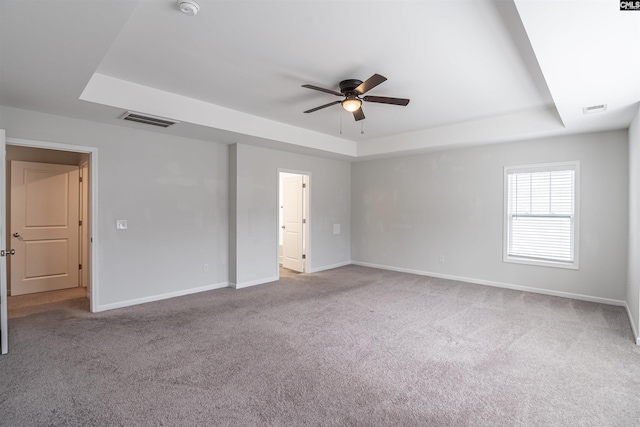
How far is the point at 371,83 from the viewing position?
10.1 feet

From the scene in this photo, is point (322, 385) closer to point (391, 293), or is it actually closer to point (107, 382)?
point (107, 382)

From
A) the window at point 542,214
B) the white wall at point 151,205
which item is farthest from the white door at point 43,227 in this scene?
the window at point 542,214

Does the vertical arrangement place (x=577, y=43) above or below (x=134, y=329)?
above

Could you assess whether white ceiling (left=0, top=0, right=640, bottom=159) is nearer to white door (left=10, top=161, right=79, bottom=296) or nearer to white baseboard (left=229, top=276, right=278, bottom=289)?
white door (left=10, top=161, right=79, bottom=296)

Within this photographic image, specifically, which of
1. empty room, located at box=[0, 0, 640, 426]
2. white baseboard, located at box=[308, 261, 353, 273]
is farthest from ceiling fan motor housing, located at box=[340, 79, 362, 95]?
white baseboard, located at box=[308, 261, 353, 273]

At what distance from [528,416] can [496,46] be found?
284cm

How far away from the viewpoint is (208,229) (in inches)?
206

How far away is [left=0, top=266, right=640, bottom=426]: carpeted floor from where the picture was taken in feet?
6.96

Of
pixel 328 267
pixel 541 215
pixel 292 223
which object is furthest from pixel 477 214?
pixel 292 223

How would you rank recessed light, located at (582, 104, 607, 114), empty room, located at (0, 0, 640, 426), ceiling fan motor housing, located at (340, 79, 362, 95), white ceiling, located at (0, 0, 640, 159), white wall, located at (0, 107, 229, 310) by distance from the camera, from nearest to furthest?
white ceiling, located at (0, 0, 640, 159) < empty room, located at (0, 0, 640, 426) < ceiling fan motor housing, located at (340, 79, 362, 95) < recessed light, located at (582, 104, 607, 114) < white wall, located at (0, 107, 229, 310)

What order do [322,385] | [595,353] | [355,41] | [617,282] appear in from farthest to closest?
1. [617,282]
2. [595,353]
3. [355,41]
4. [322,385]

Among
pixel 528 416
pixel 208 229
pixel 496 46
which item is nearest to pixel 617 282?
pixel 528 416

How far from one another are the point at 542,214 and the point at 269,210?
447cm

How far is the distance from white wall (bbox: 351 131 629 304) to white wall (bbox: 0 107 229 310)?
10.9 feet
